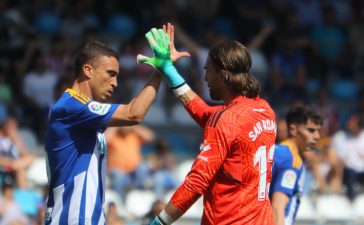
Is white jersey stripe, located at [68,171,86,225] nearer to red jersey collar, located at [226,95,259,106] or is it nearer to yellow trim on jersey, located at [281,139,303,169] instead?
red jersey collar, located at [226,95,259,106]

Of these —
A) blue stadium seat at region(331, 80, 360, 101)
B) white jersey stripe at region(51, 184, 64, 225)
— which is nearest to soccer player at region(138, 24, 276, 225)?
white jersey stripe at region(51, 184, 64, 225)

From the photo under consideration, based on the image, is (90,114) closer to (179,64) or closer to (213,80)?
(213,80)

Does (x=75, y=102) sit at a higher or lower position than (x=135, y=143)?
higher

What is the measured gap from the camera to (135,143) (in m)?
13.0

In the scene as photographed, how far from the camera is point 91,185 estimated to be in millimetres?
5969

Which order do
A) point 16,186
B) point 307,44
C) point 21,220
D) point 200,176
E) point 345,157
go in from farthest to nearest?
point 307,44 < point 345,157 < point 16,186 < point 21,220 < point 200,176

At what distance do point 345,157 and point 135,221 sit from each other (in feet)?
11.8

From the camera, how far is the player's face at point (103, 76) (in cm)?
604

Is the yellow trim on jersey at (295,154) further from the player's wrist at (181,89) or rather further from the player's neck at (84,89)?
the player's neck at (84,89)

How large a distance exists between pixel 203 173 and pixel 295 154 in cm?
177

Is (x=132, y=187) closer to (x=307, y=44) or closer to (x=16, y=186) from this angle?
(x=16, y=186)

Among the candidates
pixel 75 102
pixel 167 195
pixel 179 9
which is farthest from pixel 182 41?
pixel 75 102

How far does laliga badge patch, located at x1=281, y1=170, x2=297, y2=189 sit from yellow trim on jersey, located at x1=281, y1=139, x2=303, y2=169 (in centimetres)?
8

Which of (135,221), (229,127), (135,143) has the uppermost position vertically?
(229,127)
